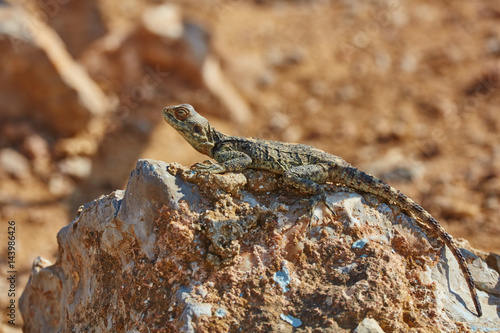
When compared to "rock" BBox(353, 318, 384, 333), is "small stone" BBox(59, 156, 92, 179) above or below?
above

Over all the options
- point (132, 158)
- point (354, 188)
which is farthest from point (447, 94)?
point (354, 188)

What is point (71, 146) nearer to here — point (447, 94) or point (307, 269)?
point (307, 269)

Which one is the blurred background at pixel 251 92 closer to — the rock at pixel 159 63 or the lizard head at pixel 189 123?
the rock at pixel 159 63

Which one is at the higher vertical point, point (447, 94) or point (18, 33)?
point (447, 94)

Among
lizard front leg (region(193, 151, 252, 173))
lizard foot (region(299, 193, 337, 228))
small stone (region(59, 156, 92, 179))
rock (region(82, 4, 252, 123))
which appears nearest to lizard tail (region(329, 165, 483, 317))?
lizard foot (region(299, 193, 337, 228))

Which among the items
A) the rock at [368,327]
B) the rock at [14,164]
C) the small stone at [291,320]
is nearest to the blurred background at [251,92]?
the rock at [14,164]

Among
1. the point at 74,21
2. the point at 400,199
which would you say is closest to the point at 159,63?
the point at 74,21

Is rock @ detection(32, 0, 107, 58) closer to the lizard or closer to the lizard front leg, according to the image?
the lizard
